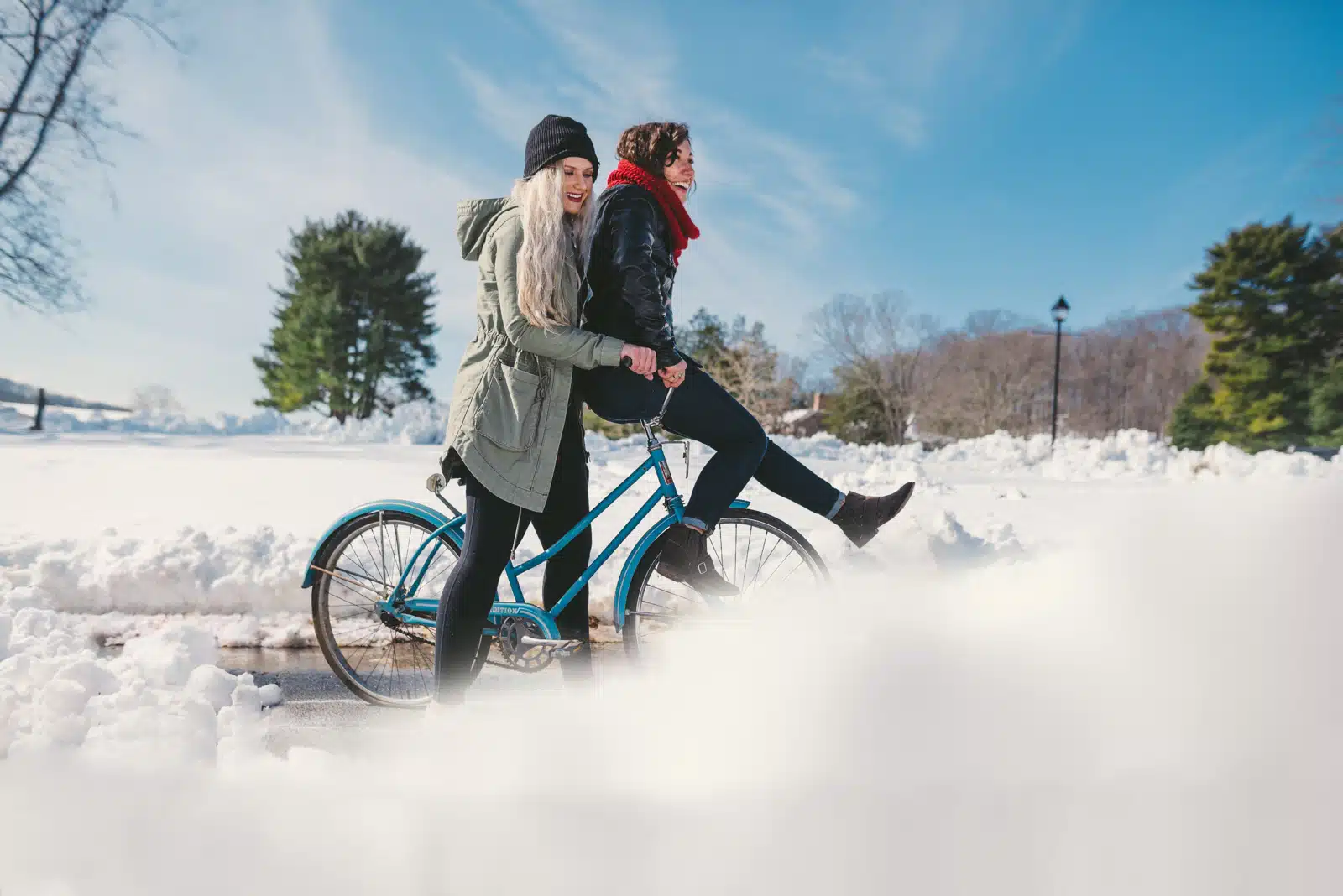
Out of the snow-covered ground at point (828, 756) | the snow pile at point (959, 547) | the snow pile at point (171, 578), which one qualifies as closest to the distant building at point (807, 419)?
the snow pile at point (959, 547)

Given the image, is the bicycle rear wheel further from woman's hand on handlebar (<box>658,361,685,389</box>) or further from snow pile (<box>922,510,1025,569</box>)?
snow pile (<box>922,510,1025,569</box>)

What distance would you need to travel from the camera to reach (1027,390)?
32.1 meters

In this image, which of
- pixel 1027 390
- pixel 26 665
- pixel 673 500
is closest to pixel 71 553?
pixel 26 665

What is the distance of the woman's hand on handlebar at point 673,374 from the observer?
250 cm

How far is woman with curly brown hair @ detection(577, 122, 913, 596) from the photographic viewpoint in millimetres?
2457

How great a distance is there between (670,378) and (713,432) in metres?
0.27

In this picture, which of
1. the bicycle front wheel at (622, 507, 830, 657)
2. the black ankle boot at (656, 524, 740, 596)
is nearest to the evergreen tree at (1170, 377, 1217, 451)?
the bicycle front wheel at (622, 507, 830, 657)

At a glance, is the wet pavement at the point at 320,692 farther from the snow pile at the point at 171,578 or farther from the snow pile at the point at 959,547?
the snow pile at the point at 959,547

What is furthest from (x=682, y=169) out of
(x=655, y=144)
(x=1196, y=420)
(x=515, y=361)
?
(x=1196, y=420)

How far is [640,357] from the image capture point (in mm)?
2426

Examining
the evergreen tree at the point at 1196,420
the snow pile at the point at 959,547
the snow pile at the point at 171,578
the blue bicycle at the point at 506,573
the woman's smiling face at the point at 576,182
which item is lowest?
the snow pile at the point at 171,578

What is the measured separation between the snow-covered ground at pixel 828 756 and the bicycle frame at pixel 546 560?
0.30 meters

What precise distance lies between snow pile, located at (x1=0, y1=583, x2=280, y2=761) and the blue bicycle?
0.43 metres

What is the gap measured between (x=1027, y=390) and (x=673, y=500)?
32478 mm
